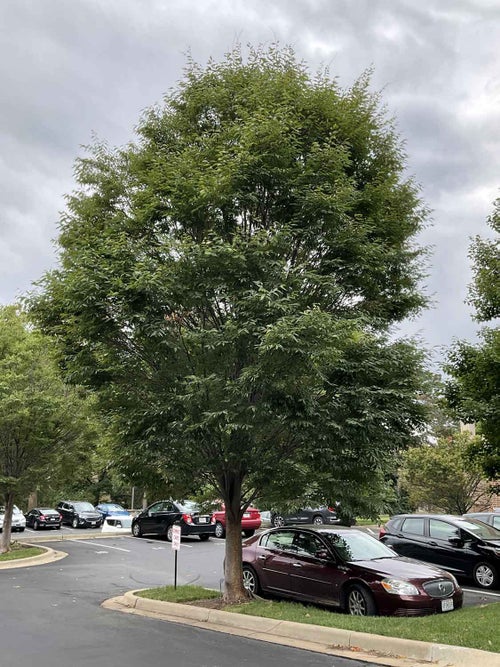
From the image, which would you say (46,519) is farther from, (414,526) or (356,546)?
(356,546)

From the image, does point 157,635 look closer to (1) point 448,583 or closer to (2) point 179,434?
(2) point 179,434

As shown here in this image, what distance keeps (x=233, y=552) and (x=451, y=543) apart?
5.06 meters

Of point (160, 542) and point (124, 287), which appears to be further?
point (160, 542)

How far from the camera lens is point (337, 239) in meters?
9.41

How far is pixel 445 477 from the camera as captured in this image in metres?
28.8

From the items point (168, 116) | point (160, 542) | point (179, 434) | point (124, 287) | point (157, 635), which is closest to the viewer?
point (157, 635)

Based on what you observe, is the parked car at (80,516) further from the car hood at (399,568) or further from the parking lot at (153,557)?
the car hood at (399,568)

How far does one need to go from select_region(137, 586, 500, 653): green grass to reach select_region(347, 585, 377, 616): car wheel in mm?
298

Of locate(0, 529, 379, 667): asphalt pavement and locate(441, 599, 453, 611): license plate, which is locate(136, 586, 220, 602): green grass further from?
locate(441, 599, 453, 611): license plate

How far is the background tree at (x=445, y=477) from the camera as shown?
28453 millimetres

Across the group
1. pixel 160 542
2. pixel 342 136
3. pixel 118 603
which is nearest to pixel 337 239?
pixel 342 136

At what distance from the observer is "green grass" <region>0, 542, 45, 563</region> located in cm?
1778

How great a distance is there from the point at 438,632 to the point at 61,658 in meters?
4.31

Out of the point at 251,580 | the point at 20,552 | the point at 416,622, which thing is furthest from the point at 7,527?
the point at 416,622
